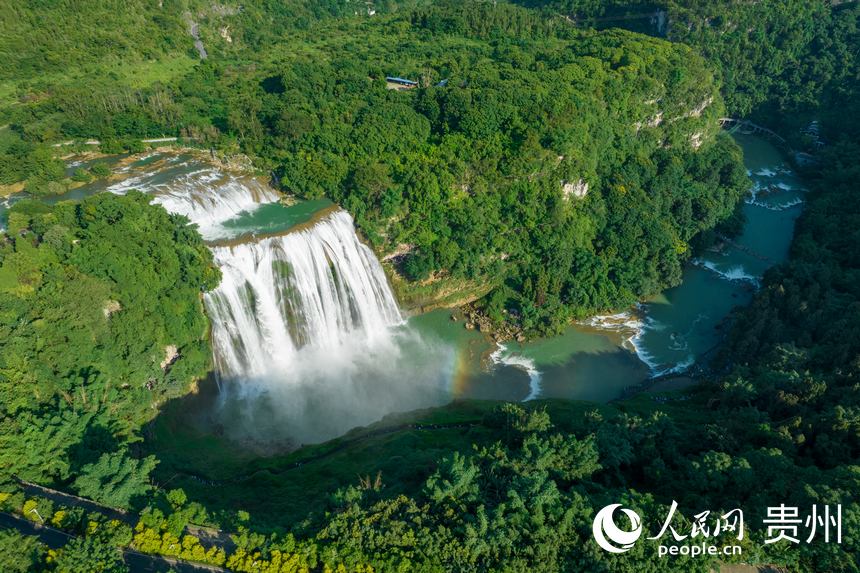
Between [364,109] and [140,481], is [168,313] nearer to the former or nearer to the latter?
[140,481]

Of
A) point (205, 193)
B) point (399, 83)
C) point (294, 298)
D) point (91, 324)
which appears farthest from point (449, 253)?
point (91, 324)

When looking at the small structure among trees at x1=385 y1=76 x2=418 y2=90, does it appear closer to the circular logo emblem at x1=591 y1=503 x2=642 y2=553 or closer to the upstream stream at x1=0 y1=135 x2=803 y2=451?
the upstream stream at x1=0 y1=135 x2=803 y2=451

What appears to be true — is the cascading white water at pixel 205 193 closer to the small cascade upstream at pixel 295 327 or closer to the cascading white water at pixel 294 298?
the small cascade upstream at pixel 295 327

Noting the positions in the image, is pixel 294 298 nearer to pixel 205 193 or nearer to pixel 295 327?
pixel 295 327

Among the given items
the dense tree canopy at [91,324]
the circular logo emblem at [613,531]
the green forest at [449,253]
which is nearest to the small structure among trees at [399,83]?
the green forest at [449,253]

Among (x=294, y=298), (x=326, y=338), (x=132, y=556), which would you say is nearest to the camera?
(x=132, y=556)

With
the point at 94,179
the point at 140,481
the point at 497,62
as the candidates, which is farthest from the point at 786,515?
the point at 497,62
